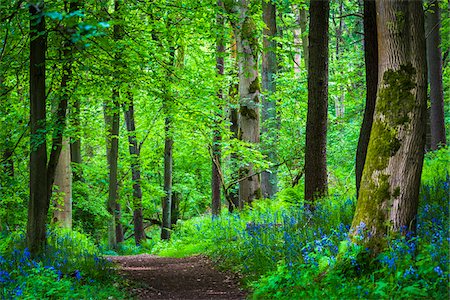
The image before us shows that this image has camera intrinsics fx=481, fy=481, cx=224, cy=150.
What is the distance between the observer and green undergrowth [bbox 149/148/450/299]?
4.42 metres

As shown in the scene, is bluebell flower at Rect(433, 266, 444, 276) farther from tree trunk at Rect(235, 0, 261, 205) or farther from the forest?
tree trunk at Rect(235, 0, 261, 205)

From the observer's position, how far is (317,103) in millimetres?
9195

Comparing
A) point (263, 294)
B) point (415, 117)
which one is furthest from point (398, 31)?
point (263, 294)

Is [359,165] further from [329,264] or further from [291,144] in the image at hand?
[291,144]

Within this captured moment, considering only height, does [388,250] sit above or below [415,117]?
below

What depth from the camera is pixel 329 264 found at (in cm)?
540

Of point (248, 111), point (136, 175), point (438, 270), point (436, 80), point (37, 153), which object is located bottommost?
point (438, 270)

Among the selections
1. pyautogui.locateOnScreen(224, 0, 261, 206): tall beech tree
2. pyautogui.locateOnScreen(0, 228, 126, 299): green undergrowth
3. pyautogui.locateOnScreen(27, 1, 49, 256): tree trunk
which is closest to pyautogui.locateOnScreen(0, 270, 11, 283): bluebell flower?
pyautogui.locateOnScreen(0, 228, 126, 299): green undergrowth

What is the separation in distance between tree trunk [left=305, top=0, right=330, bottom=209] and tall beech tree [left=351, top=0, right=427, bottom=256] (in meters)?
3.52

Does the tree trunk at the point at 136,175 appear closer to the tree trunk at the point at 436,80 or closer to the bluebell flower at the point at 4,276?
the tree trunk at the point at 436,80

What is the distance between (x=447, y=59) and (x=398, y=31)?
756 inches

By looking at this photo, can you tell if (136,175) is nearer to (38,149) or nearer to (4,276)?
(38,149)

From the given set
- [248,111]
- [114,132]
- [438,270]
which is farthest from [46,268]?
[114,132]

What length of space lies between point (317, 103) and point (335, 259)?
4.37 m
